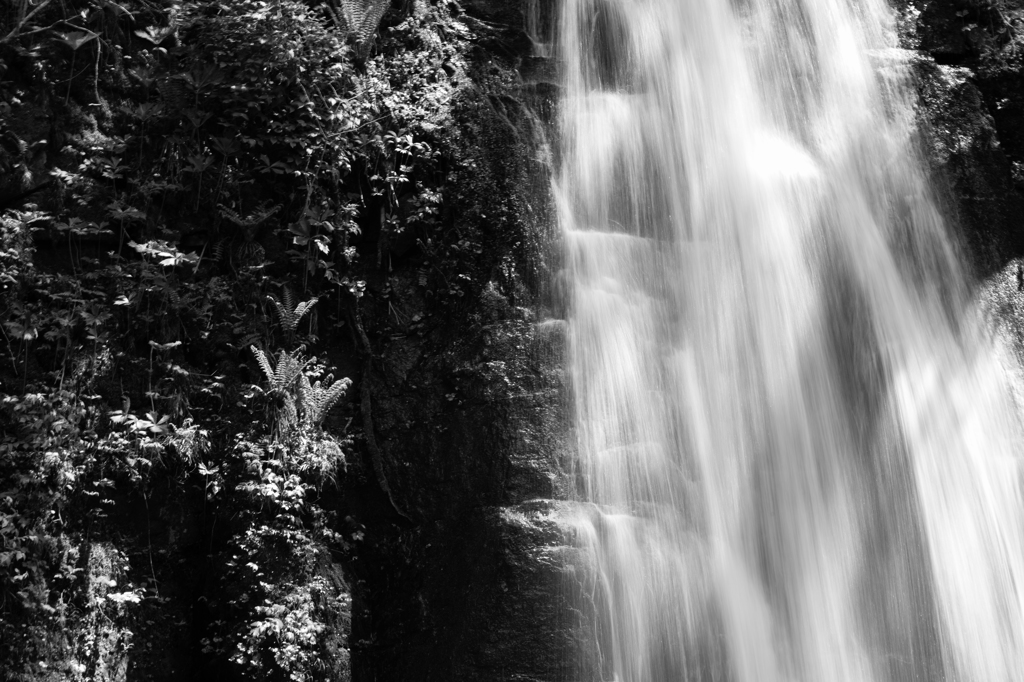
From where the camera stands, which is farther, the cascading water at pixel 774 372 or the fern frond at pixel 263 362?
the fern frond at pixel 263 362

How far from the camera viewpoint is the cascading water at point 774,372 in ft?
19.2

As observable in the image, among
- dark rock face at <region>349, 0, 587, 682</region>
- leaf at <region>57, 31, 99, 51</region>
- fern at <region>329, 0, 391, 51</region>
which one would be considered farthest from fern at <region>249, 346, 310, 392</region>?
fern at <region>329, 0, 391, 51</region>

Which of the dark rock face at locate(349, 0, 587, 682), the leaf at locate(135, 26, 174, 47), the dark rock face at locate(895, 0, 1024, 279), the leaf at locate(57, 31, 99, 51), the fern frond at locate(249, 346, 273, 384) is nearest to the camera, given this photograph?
the dark rock face at locate(349, 0, 587, 682)

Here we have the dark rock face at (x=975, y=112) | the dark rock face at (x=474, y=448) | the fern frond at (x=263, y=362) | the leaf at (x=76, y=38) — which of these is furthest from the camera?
the dark rock face at (x=975, y=112)

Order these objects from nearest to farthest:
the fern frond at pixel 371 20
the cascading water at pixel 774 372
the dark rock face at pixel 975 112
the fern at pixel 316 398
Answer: the cascading water at pixel 774 372 < the fern at pixel 316 398 < the fern frond at pixel 371 20 < the dark rock face at pixel 975 112

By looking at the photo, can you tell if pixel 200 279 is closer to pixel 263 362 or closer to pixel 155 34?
pixel 263 362

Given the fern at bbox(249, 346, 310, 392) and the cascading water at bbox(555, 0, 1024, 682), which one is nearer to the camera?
the cascading water at bbox(555, 0, 1024, 682)

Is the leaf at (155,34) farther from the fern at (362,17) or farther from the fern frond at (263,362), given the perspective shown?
the fern frond at (263,362)

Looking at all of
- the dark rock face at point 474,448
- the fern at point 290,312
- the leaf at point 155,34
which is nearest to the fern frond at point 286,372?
the fern at point 290,312

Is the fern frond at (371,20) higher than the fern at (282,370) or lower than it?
higher

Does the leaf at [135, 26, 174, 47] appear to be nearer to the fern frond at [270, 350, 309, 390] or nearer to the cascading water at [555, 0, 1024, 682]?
the fern frond at [270, 350, 309, 390]

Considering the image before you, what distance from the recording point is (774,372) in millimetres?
6805

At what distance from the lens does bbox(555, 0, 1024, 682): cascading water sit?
585 cm

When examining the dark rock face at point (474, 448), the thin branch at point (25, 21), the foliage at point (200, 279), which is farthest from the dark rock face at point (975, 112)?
the thin branch at point (25, 21)
